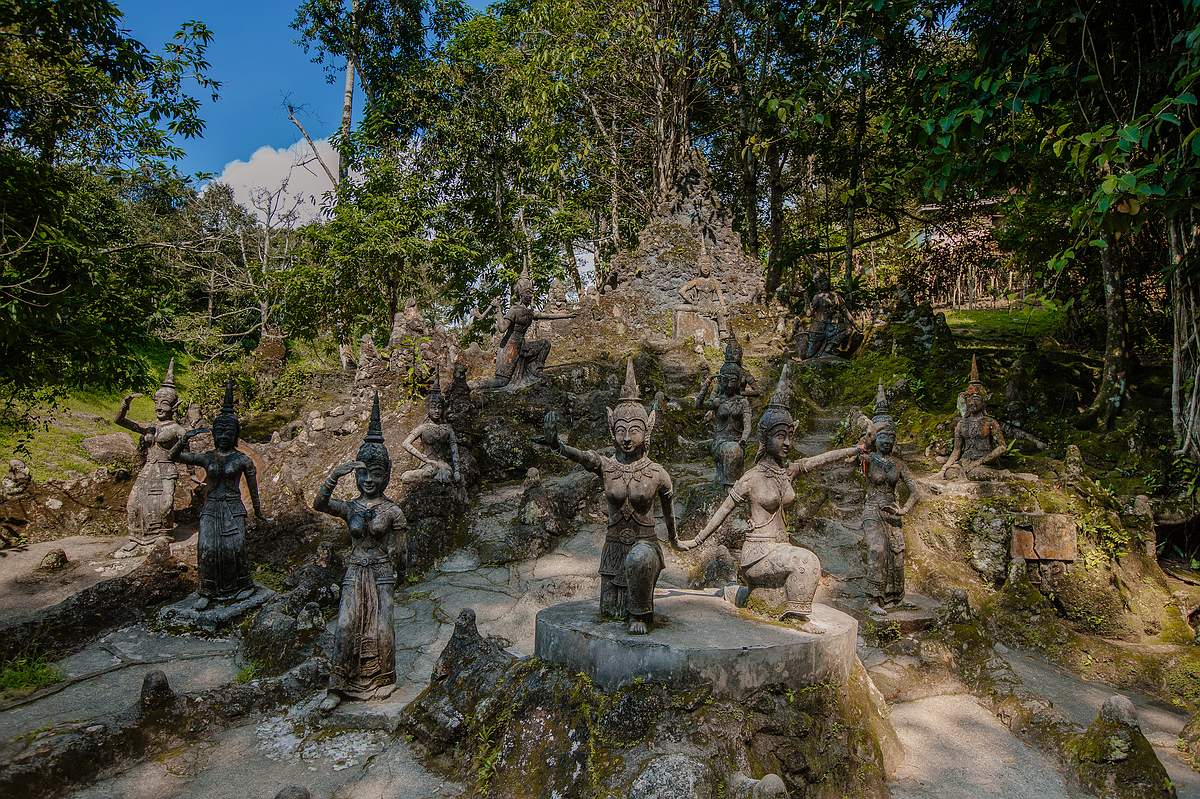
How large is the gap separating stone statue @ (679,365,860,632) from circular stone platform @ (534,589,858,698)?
31cm

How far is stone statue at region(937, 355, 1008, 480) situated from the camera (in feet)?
33.4

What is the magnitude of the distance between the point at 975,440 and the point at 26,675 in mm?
12208

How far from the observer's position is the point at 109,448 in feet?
48.8

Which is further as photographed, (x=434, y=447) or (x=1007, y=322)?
(x=1007, y=322)

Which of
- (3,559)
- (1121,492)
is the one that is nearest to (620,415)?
(1121,492)

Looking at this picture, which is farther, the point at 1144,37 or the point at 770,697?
the point at 1144,37

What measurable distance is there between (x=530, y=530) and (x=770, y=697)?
6.41 metres

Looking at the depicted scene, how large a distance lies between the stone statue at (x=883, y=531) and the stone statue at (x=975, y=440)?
2.97 metres

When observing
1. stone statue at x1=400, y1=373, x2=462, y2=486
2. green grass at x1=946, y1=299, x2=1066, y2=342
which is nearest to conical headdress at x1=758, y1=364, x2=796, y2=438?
stone statue at x1=400, y1=373, x2=462, y2=486

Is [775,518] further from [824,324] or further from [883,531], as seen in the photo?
[824,324]

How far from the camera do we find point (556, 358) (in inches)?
697

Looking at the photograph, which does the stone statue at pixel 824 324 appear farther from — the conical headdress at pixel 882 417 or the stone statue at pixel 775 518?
the stone statue at pixel 775 518

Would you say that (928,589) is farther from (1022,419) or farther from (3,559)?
(3,559)

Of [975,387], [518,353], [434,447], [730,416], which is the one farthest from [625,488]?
[518,353]
